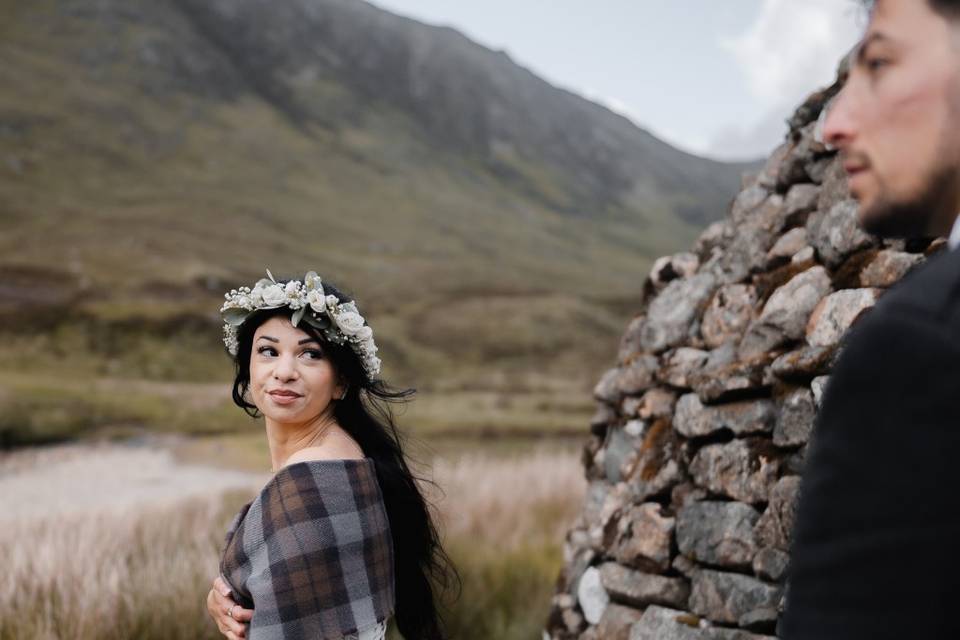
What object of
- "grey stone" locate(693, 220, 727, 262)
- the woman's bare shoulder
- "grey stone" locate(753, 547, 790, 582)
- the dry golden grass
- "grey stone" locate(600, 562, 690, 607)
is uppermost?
"grey stone" locate(693, 220, 727, 262)

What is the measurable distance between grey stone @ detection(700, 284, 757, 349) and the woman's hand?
8.41ft

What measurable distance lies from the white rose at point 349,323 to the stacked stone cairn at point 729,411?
5.36 ft

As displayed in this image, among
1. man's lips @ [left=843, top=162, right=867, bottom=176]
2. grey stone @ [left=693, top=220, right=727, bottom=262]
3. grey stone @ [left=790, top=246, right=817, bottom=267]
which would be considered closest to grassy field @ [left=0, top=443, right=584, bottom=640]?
grey stone @ [left=693, top=220, right=727, bottom=262]

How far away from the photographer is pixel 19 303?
36062mm

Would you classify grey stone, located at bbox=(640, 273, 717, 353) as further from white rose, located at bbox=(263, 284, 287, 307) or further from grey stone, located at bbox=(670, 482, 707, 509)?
white rose, located at bbox=(263, 284, 287, 307)

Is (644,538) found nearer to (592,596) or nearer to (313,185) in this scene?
(592,596)

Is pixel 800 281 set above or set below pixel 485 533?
above

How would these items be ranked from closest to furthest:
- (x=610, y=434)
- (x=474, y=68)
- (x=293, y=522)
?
(x=293, y=522) < (x=610, y=434) < (x=474, y=68)

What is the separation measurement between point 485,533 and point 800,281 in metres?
5.11

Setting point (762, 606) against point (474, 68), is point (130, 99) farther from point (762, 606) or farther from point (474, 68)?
point (762, 606)

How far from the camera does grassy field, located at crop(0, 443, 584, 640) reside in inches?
180

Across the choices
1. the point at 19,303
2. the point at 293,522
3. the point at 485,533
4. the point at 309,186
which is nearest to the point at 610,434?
the point at 293,522

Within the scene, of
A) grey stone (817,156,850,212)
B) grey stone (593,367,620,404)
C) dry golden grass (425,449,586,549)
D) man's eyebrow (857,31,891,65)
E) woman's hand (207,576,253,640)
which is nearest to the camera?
man's eyebrow (857,31,891,65)

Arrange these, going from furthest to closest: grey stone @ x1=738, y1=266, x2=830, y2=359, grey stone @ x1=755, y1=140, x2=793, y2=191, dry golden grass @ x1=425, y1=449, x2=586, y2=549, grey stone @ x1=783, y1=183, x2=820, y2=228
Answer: dry golden grass @ x1=425, y1=449, x2=586, y2=549, grey stone @ x1=755, y1=140, x2=793, y2=191, grey stone @ x1=783, y1=183, x2=820, y2=228, grey stone @ x1=738, y1=266, x2=830, y2=359
